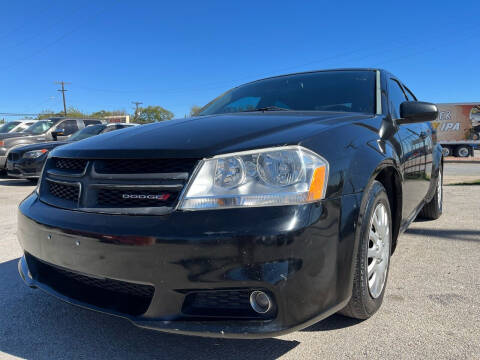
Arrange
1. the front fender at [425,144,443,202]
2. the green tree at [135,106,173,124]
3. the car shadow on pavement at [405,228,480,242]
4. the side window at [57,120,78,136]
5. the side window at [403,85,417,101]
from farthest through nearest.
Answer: the green tree at [135,106,173,124] < the side window at [57,120,78,136] < the side window at [403,85,417,101] < the front fender at [425,144,443,202] < the car shadow on pavement at [405,228,480,242]

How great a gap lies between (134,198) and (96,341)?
83 centimetres

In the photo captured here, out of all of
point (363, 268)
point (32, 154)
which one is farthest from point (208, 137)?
point (32, 154)

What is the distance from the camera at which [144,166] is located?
1723 millimetres

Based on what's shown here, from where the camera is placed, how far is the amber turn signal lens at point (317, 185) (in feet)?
5.27

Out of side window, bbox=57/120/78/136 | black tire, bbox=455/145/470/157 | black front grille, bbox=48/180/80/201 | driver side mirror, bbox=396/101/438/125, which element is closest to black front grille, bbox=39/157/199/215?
black front grille, bbox=48/180/80/201

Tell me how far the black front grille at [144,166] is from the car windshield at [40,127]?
1016cm

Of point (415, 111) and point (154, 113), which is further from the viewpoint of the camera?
point (154, 113)

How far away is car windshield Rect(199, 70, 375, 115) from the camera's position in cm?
282

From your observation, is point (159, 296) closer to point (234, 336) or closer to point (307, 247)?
point (234, 336)

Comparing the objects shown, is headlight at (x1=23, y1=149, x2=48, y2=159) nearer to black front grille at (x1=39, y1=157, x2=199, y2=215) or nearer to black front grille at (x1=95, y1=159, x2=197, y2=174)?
black front grille at (x1=39, y1=157, x2=199, y2=215)

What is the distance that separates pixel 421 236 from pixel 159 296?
3090mm

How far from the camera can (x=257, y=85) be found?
139 inches

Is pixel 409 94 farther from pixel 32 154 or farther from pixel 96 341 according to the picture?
Result: pixel 32 154

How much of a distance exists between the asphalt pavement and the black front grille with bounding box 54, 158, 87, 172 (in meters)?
0.85
